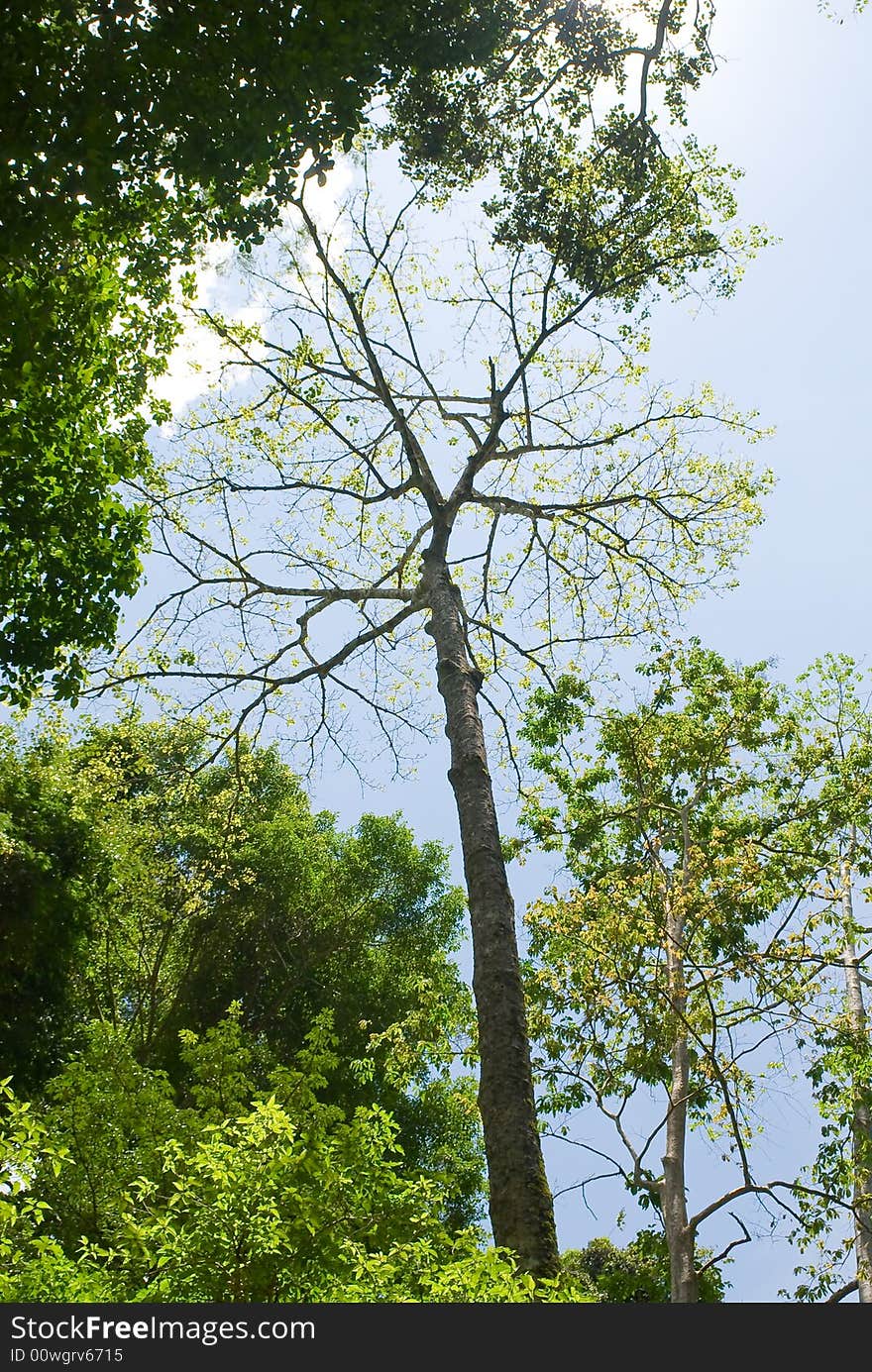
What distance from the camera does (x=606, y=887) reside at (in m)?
10.9

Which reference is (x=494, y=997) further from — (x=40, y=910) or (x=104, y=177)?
(x=40, y=910)

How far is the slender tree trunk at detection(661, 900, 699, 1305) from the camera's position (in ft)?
27.0

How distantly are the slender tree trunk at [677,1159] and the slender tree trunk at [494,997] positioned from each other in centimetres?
309

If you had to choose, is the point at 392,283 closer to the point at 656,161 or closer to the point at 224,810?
the point at 656,161

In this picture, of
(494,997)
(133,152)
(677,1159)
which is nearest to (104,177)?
(133,152)

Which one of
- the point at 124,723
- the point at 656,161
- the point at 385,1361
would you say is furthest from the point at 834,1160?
the point at 656,161

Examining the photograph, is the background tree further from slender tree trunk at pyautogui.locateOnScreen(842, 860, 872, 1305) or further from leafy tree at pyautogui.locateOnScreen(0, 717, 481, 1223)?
slender tree trunk at pyautogui.locateOnScreen(842, 860, 872, 1305)

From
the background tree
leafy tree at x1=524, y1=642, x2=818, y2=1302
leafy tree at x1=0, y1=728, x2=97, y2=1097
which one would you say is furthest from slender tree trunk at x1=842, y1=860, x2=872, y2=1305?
leafy tree at x1=0, y1=728, x2=97, y2=1097

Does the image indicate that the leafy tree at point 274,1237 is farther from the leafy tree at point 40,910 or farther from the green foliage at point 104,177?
the leafy tree at point 40,910

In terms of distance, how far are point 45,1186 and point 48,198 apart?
8358 millimetres

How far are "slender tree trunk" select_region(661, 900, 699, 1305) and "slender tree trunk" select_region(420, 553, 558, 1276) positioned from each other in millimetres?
3086

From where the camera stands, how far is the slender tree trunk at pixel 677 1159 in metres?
8.23

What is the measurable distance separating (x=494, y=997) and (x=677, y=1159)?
381 cm

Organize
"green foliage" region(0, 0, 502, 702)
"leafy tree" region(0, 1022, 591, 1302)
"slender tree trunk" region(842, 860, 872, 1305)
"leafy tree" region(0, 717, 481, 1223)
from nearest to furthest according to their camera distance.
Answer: "leafy tree" region(0, 1022, 591, 1302), "green foliage" region(0, 0, 502, 702), "slender tree trunk" region(842, 860, 872, 1305), "leafy tree" region(0, 717, 481, 1223)
